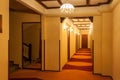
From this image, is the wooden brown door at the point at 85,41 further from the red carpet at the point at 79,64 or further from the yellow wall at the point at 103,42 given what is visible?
the yellow wall at the point at 103,42

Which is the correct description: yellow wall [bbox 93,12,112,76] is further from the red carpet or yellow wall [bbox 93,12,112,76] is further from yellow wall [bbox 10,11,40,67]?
yellow wall [bbox 10,11,40,67]

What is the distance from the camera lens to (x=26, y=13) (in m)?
7.28

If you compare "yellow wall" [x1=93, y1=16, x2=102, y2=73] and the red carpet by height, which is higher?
"yellow wall" [x1=93, y1=16, x2=102, y2=73]

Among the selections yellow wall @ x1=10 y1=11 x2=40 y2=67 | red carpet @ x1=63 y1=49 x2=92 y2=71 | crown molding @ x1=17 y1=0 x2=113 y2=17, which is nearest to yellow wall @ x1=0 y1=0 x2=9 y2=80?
crown molding @ x1=17 y1=0 x2=113 y2=17

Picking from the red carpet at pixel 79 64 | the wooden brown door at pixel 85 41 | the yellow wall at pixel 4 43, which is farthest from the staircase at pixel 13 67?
the wooden brown door at pixel 85 41

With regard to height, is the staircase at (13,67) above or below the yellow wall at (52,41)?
below

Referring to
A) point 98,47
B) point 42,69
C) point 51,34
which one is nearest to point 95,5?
point 98,47

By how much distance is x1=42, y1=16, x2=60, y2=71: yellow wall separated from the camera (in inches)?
269

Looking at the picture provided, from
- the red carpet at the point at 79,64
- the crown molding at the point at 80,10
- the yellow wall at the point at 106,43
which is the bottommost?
the red carpet at the point at 79,64

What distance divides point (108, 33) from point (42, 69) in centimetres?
305

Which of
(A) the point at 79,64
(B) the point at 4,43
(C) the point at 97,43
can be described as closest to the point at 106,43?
(C) the point at 97,43

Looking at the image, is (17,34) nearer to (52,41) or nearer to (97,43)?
(52,41)

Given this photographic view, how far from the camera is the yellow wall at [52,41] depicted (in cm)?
683

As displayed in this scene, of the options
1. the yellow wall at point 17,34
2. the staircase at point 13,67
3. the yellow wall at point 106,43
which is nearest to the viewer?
the yellow wall at point 106,43
